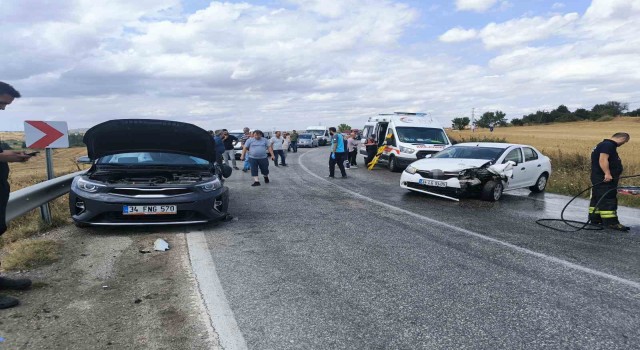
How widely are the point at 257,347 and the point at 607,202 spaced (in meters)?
6.69

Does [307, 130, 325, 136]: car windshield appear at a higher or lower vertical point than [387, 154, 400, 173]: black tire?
higher

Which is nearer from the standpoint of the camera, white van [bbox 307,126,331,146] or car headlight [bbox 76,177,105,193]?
car headlight [bbox 76,177,105,193]

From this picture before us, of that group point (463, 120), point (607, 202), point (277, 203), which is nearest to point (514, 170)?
point (607, 202)

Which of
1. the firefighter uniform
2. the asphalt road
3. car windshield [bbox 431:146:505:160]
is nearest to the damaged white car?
car windshield [bbox 431:146:505:160]

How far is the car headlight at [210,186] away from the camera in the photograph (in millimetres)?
6648

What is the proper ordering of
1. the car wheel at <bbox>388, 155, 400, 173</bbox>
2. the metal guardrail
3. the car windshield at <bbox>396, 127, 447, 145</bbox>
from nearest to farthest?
the metal guardrail < the car wheel at <bbox>388, 155, 400, 173</bbox> < the car windshield at <bbox>396, 127, 447, 145</bbox>

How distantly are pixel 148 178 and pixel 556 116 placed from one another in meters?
123

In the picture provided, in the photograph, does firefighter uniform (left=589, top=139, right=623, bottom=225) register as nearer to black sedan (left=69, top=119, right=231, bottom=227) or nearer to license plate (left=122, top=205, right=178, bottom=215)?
black sedan (left=69, top=119, right=231, bottom=227)

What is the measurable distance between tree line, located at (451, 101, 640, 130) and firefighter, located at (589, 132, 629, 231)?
100 metres

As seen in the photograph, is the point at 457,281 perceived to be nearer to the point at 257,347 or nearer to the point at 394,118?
the point at 257,347

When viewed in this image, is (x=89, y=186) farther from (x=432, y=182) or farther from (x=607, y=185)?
(x=607, y=185)

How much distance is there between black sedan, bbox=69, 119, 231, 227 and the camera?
6.19 meters

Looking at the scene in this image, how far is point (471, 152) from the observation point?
11.5m

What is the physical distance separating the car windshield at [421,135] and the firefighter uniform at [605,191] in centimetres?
960
